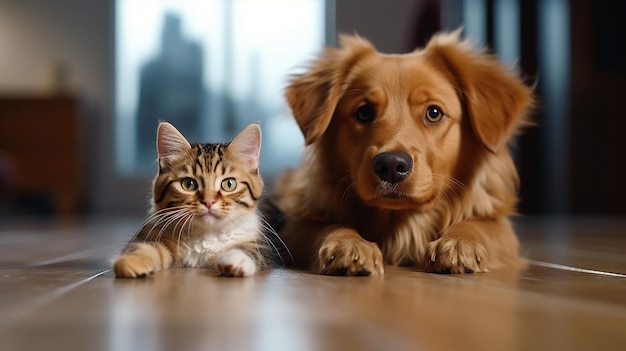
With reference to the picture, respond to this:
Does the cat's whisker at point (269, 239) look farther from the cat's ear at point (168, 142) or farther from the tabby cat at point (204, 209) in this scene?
the cat's ear at point (168, 142)

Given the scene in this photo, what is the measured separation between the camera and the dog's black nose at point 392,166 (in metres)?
1.52

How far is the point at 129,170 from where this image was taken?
7.38m

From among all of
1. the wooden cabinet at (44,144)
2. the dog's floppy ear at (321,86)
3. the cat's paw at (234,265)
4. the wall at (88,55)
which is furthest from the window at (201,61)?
the cat's paw at (234,265)

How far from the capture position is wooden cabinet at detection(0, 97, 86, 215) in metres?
6.49

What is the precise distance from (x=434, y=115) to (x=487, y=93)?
18cm

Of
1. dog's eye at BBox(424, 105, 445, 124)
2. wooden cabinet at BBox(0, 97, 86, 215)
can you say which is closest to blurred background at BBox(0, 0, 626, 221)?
wooden cabinet at BBox(0, 97, 86, 215)

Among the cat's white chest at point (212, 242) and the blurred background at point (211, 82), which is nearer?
the cat's white chest at point (212, 242)

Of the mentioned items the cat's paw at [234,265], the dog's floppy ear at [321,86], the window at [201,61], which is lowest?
the cat's paw at [234,265]

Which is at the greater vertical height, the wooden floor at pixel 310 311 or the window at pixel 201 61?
the window at pixel 201 61

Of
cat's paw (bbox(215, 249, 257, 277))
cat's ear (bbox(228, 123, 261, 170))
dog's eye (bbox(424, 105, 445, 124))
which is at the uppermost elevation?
dog's eye (bbox(424, 105, 445, 124))

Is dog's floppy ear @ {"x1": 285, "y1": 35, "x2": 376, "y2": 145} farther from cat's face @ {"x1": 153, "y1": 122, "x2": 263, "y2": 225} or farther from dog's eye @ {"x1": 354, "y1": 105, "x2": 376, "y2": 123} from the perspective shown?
cat's face @ {"x1": 153, "y1": 122, "x2": 263, "y2": 225}

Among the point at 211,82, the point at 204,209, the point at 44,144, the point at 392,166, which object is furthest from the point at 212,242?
the point at 211,82

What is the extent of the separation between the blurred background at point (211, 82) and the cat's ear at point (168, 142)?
5.21 meters

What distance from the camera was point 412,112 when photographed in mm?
1710
